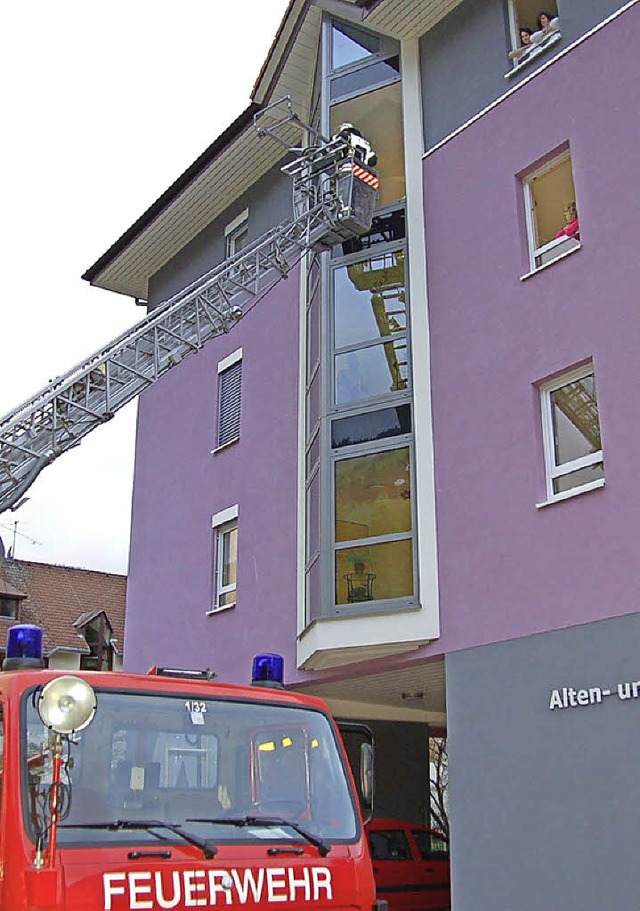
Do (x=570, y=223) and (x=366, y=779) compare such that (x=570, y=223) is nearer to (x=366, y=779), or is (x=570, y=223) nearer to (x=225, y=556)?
(x=366, y=779)

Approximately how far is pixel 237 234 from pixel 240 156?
5.42 feet

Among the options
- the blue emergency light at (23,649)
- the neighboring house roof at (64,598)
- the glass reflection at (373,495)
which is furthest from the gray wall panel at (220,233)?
the neighboring house roof at (64,598)

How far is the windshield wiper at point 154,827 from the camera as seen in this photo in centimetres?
534

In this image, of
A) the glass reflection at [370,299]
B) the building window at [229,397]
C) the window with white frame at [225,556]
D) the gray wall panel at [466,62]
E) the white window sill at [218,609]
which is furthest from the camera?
the building window at [229,397]

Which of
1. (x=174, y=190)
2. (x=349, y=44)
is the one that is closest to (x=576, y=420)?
(x=349, y=44)

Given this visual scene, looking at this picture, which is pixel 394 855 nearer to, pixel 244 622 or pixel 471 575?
pixel 244 622

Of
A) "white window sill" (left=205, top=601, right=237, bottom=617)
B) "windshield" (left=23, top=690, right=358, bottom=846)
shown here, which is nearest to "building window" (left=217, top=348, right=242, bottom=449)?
"white window sill" (left=205, top=601, right=237, bottom=617)

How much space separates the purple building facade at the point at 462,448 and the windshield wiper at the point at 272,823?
5.06 m

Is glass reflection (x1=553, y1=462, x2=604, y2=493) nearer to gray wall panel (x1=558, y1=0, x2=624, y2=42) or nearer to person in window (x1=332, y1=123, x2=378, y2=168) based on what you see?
gray wall panel (x1=558, y1=0, x2=624, y2=42)

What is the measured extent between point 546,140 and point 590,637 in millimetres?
6130

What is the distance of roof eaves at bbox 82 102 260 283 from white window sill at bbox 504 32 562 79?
5.41 metres

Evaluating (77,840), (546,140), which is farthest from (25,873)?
(546,140)

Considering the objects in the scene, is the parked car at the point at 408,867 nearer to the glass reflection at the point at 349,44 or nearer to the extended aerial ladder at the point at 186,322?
the extended aerial ladder at the point at 186,322

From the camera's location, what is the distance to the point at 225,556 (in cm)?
1767
